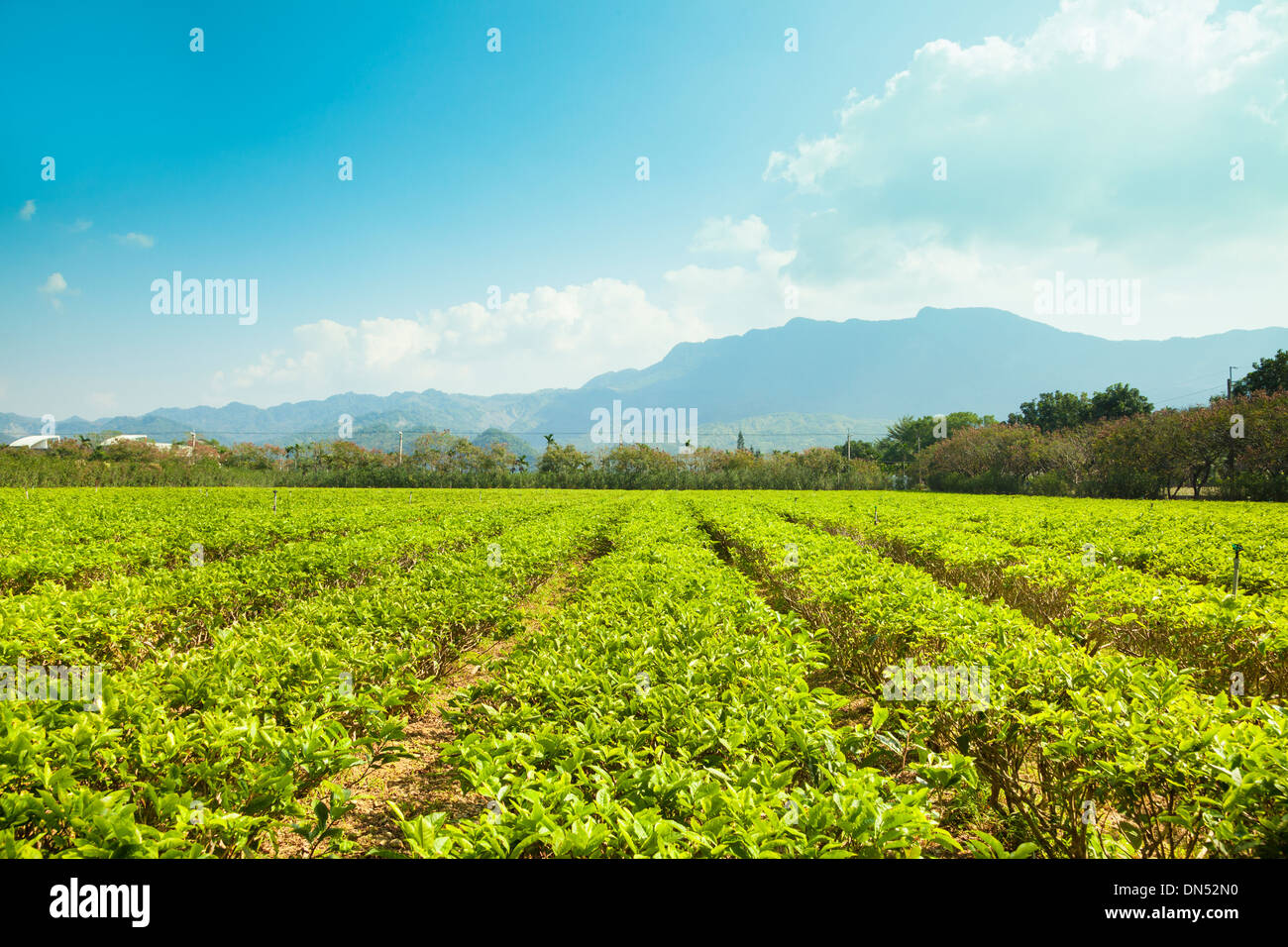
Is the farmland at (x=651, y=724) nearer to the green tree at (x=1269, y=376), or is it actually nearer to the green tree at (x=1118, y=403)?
the green tree at (x=1269, y=376)

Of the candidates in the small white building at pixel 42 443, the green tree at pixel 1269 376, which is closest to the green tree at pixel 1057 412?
the green tree at pixel 1269 376

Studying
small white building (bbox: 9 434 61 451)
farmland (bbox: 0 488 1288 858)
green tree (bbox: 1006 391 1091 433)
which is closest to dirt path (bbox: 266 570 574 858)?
farmland (bbox: 0 488 1288 858)

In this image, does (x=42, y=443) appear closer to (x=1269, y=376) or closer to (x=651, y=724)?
(x=651, y=724)

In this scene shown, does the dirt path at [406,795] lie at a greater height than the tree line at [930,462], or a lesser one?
lesser

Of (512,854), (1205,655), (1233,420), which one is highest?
(1233,420)

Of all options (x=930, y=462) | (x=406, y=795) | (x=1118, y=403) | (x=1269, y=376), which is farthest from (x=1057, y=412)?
(x=406, y=795)

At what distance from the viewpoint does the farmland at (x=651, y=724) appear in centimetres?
206

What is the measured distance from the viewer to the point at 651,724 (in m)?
2.83

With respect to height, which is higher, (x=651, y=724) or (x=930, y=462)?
(x=930, y=462)

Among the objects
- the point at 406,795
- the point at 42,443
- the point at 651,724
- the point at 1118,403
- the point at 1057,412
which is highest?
the point at 1118,403

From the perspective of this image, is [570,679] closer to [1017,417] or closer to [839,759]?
[839,759]

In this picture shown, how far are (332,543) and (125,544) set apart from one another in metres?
3.67

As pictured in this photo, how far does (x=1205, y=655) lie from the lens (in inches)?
188
